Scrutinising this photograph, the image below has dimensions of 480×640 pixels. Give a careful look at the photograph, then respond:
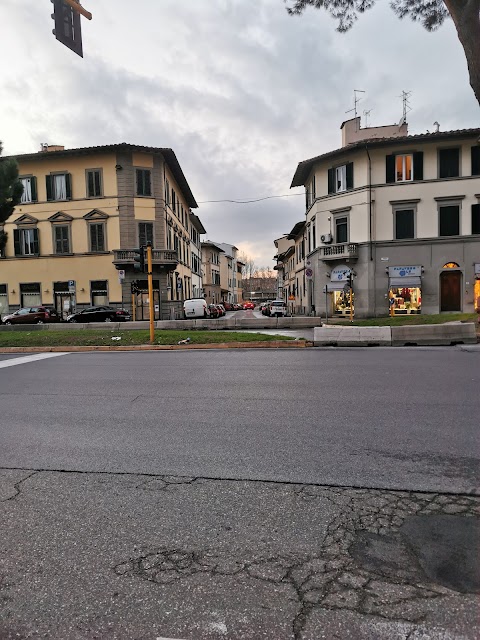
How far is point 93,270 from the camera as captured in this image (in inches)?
1265

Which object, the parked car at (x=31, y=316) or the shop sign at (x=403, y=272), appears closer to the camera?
the shop sign at (x=403, y=272)

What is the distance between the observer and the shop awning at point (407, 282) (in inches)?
1094

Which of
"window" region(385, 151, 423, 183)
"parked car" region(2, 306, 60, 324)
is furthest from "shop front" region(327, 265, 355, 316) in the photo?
"parked car" region(2, 306, 60, 324)

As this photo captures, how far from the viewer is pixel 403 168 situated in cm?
2791

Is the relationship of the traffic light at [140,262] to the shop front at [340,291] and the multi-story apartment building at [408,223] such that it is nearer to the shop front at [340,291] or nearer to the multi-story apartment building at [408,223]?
the multi-story apartment building at [408,223]

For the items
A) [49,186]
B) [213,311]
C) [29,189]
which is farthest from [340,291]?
[29,189]

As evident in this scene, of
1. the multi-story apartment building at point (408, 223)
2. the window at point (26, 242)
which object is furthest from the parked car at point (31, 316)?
the multi-story apartment building at point (408, 223)

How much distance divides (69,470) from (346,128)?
118 feet

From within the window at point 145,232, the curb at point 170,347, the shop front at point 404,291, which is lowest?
the curb at point 170,347

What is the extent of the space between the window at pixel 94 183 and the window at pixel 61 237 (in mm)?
3275

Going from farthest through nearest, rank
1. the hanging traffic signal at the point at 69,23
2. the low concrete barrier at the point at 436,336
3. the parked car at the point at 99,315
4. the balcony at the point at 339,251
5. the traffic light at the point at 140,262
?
the parked car at the point at 99,315 → the balcony at the point at 339,251 → the traffic light at the point at 140,262 → the low concrete barrier at the point at 436,336 → the hanging traffic signal at the point at 69,23

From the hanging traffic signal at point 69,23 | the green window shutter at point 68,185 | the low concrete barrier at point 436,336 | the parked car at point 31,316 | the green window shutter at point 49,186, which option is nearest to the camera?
the hanging traffic signal at point 69,23

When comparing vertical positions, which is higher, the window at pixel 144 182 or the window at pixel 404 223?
the window at pixel 144 182

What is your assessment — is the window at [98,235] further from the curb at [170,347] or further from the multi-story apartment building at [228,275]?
the multi-story apartment building at [228,275]
